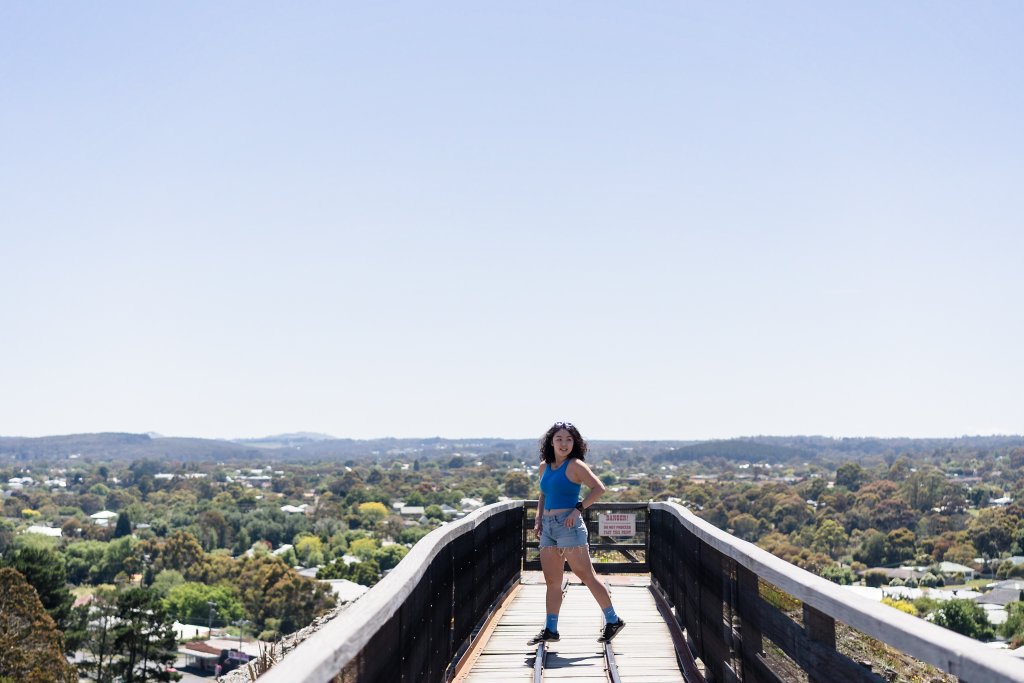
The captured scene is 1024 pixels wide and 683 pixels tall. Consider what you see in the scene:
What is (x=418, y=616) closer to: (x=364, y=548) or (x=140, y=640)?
(x=140, y=640)

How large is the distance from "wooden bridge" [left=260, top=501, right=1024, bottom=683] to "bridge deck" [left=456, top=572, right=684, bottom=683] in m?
0.02

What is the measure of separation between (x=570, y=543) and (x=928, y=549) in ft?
491

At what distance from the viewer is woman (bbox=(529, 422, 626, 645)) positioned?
24.5 ft

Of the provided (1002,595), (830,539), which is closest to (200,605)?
(1002,595)

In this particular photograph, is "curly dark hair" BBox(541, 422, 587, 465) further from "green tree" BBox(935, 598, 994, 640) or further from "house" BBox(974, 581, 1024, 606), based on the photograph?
"house" BBox(974, 581, 1024, 606)

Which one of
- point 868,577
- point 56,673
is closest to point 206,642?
point 56,673

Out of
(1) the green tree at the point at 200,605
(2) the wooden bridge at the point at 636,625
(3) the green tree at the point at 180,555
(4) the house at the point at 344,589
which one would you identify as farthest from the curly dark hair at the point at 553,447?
(3) the green tree at the point at 180,555

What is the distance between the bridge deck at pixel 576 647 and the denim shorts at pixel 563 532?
935 mm

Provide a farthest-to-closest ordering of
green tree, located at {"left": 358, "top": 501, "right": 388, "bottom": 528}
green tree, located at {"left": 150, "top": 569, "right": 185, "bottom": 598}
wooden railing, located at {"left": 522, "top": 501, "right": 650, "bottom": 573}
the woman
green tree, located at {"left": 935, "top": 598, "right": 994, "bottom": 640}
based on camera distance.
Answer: green tree, located at {"left": 358, "top": 501, "right": 388, "bottom": 528} → green tree, located at {"left": 150, "top": 569, "right": 185, "bottom": 598} → green tree, located at {"left": 935, "top": 598, "right": 994, "bottom": 640} → wooden railing, located at {"left": 522, "top": 501, "right": 650, "bottom": 573} → the woman

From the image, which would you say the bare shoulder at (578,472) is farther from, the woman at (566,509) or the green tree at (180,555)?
the green tree at (180,555)

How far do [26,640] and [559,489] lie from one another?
3716 cm

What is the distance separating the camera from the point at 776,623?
4488 mm

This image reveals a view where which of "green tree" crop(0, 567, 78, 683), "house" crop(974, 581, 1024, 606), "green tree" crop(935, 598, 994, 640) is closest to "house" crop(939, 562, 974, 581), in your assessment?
"house" crop(974, 581, 1024, 606)

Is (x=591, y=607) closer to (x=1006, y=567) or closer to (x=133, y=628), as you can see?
(x=133, y=628)
